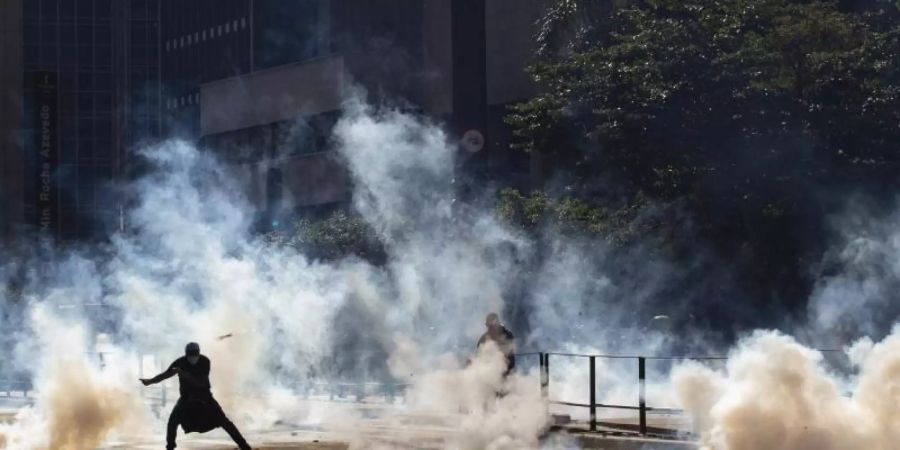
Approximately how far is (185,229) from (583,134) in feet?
26.1

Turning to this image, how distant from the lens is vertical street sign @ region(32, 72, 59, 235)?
89.2 m

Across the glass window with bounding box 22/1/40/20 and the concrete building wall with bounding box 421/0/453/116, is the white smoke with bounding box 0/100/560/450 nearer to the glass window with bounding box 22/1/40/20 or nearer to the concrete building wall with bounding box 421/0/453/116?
the concrete building wall with bounding box 421/0/453/116

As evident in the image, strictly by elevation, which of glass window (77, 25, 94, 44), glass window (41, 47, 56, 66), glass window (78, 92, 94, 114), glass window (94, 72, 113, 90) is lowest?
glass window (78, 92, 94, 114)

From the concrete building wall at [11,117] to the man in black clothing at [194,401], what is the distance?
73.5m

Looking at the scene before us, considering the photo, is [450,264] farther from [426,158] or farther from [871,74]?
[871,74]

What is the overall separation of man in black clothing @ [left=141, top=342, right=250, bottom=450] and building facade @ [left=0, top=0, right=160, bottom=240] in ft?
238

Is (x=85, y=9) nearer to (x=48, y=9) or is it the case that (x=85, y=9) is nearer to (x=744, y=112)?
(x=48, y=9)

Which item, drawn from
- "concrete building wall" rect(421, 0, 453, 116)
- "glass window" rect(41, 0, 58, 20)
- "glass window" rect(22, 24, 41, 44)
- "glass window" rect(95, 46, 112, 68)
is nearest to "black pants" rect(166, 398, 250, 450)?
"concrete building wall" rect(421, 0, 453, 116)

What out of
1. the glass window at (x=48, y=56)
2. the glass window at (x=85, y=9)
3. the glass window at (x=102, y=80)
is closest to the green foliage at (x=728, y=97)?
the glass window at (x=85, y=9)

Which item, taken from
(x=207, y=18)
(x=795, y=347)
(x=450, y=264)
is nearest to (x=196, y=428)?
(x=795, y=347)

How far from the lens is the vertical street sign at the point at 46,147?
8919 cm

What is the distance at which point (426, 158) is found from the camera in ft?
110

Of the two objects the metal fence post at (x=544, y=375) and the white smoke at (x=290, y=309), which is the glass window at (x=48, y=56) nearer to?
the white smoke at (x=290, y=309)

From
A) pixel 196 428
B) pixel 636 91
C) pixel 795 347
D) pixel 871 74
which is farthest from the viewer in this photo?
pixel 636 91
